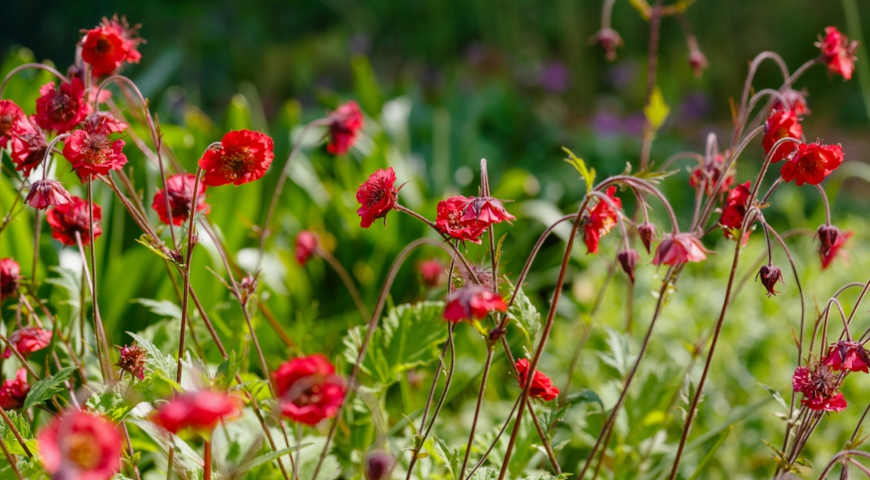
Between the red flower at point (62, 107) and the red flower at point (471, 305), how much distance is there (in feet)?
2.03

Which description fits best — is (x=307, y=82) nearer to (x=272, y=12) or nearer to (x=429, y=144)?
(x=272, y=12)

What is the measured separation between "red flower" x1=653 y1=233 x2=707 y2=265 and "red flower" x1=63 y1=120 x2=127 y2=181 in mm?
667

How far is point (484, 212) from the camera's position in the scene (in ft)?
2.71

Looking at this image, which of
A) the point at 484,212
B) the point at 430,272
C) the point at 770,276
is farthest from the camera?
the point at 430,272

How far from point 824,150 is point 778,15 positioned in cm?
512

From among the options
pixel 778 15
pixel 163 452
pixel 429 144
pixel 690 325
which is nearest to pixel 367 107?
pixel 429 144

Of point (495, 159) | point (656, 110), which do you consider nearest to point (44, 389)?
point (656, 110)

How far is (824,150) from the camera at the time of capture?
887 millimetres

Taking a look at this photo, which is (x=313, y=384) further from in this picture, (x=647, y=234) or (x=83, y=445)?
(x=647, y=234)

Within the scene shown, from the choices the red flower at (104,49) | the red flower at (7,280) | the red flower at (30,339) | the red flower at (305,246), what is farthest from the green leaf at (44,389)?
the red flower at (305,246)

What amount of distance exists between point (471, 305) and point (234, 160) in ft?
1.24

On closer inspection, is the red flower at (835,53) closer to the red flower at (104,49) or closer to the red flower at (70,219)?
the red flower at (104,49)

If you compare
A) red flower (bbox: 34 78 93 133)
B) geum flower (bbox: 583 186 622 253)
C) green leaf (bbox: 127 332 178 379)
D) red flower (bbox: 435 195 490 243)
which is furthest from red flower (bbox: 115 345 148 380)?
geum flower (bbox: 583 186 622 253)

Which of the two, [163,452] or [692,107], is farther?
[692,107]
